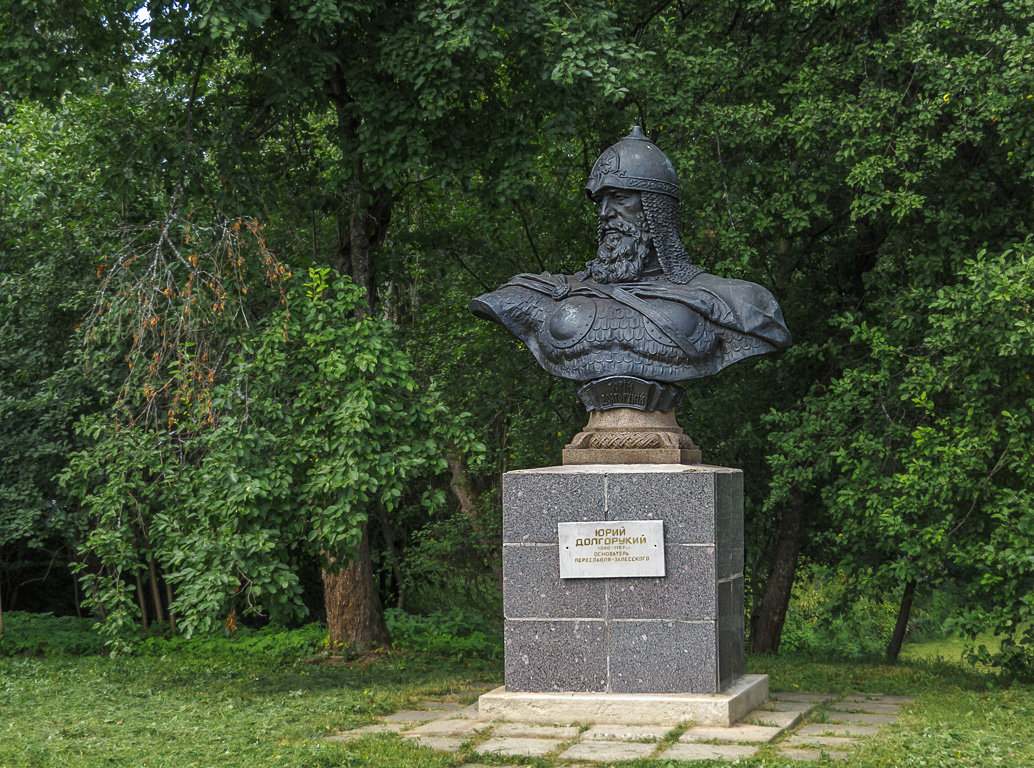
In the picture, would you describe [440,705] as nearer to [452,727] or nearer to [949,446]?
[452,727]

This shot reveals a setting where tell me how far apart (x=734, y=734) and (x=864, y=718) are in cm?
108

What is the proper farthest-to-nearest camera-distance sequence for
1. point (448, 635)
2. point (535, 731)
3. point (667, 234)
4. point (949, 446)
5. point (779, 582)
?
point (779, 582) → point (448, 635) → point (949, 446) → point (667, 234) → point (535, 731)

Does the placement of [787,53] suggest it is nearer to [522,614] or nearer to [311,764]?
[522,614]

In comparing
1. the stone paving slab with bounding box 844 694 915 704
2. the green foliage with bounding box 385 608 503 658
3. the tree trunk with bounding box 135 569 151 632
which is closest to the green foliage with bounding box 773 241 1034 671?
the stone paving slab with bounding box 844 694 915 704

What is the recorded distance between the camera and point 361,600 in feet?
30.8

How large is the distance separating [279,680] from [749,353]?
12.3 feet

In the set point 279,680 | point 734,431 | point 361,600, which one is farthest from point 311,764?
point 734,431

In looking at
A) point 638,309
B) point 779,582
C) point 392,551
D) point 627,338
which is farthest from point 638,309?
point 392,551

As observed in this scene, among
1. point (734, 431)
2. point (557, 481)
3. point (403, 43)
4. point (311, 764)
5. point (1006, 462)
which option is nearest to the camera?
point (311, 764)

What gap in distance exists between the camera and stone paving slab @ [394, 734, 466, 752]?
17.5 feet

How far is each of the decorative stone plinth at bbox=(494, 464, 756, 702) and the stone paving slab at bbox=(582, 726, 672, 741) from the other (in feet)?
0.50

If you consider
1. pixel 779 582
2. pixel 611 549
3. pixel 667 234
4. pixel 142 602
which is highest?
pixel 667 234

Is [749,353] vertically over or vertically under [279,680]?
over

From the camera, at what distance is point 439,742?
216 inches
